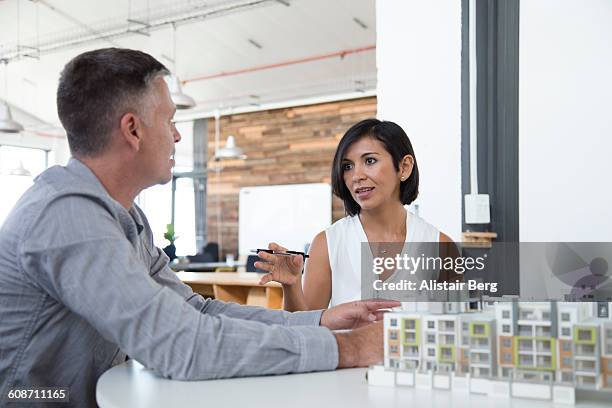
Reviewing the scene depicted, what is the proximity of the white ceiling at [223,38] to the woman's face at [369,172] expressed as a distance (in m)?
6.09

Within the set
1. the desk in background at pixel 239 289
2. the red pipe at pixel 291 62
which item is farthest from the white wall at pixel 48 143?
the desk in background at pixel 239 289

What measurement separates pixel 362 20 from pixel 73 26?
497cm

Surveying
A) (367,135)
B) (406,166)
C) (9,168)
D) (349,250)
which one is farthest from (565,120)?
(9,168)

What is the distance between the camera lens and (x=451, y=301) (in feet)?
4.13

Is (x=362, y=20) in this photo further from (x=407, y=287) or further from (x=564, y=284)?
(x=407, y=287)

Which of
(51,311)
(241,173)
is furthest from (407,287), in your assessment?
(241,173)

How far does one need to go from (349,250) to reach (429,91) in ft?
5.93

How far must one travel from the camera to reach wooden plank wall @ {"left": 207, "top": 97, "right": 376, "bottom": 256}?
1173cm

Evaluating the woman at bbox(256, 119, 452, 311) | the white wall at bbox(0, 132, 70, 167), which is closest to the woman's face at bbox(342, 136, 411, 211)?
the woman at bbox(256, 119, 452, 311)

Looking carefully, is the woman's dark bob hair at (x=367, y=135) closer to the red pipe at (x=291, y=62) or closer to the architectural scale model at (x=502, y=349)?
the architectural scale model at (x=502, y=349)

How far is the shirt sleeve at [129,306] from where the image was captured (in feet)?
4.15

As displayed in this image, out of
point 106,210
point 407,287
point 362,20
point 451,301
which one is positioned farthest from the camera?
point 362,20

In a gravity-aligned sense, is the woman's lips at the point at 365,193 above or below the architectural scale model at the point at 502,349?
above

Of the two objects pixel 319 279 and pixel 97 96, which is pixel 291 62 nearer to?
pixel 319 279
